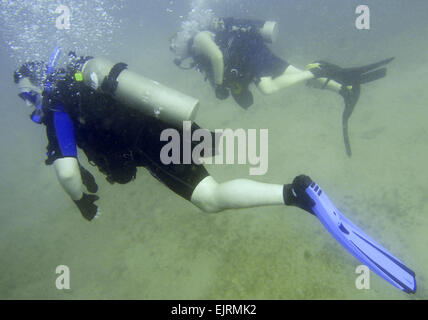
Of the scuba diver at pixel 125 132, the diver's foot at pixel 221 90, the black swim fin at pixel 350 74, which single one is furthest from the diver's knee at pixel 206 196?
the black swim fin at pixel 350 74

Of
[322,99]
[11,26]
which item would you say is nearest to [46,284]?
[322,99]

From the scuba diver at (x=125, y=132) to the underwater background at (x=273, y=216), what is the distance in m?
1.29

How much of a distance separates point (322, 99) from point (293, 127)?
1.53 meters

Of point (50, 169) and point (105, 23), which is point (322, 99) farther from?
point (105, 23)

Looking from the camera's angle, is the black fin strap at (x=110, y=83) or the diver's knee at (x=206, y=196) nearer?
the diver's knee at (x=206, y=196)

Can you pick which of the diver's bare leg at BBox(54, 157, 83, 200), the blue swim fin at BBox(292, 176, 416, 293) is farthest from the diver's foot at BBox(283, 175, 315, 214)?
the diver's bare leg at BBox(54, 157, 83, 200)

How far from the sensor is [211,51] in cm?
411

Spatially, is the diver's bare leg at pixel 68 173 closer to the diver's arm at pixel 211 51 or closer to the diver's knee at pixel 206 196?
the diver's knee at pixel 206 196

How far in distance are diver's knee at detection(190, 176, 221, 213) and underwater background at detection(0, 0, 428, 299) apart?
1.74m

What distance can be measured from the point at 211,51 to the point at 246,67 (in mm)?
620

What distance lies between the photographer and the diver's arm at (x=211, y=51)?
4086 mm

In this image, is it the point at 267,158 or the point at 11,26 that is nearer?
the point at 267,158

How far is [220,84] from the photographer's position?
4.29 meters

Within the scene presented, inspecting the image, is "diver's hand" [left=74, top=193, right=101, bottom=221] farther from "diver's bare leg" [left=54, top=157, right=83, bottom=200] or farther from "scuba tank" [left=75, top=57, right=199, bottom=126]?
"scuba tank" [left=75, top=57, right=199, bottom=126]
